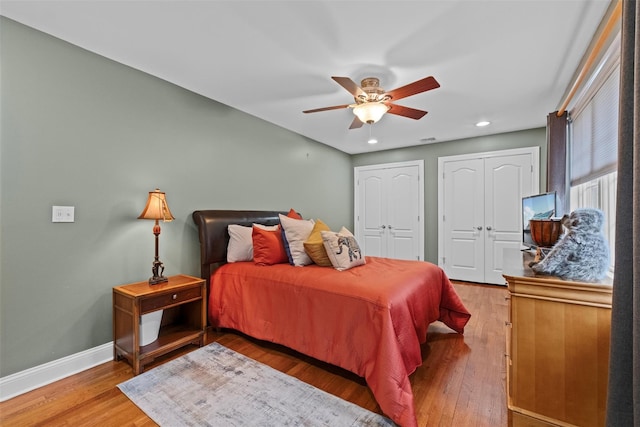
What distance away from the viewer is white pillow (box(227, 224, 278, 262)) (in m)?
2.86

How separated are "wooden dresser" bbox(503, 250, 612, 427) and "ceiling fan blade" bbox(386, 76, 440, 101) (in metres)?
1.42

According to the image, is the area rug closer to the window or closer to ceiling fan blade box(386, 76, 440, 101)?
the window

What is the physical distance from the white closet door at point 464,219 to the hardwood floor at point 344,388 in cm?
214

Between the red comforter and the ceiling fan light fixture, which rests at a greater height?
the ceiling fan light fixture

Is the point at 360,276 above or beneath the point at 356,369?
above

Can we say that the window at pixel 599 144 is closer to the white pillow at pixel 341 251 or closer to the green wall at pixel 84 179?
the white pillow at pixel 341 251

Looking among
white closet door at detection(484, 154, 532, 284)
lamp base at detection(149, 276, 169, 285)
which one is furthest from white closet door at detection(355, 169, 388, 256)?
lamp base at detection(149, 276, 169, 285)

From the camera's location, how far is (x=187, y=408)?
1681 mm

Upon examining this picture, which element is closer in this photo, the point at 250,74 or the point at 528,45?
the point at 528,45

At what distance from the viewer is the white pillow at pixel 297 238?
2.66 meters

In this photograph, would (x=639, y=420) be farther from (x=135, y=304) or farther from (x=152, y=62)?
(x=152, y=62)

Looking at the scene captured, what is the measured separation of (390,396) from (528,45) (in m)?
2.67

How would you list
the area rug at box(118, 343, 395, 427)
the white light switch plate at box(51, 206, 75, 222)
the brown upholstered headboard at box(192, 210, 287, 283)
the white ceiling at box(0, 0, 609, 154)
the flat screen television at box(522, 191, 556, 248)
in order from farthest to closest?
the brown upholstered headboard at box(192, 210, 287, 283) → the flat screen television at box(522, 191, 556, 248) → the white light switch plate at box(51, 206, 75, 222) → the white ceiling at box(0, 0, 609, 154) → the area rug at box(118, 343, 395, 427)

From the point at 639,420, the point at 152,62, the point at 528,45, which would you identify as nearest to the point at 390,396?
the point at 639,420
